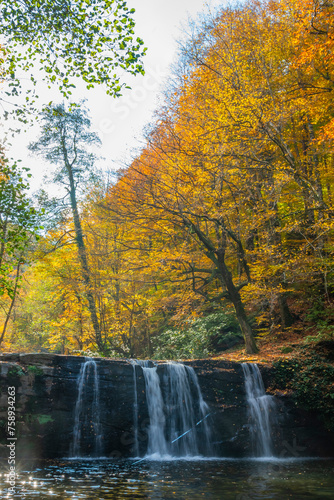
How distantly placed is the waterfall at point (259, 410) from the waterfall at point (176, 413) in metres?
1.20

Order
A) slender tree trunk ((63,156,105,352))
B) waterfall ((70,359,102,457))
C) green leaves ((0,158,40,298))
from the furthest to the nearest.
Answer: slender tree trunk ((63,156,105,352)), waterfall ((70,359,102,457)), green leaves ((0,158,40,298))

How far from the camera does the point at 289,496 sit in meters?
4.93

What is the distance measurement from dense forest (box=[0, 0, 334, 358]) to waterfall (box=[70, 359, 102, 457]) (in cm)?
285

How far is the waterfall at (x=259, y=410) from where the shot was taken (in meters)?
8.62

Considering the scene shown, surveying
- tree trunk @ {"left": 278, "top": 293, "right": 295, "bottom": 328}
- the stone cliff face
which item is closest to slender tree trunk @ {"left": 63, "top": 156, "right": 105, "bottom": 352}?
the stone cliff face

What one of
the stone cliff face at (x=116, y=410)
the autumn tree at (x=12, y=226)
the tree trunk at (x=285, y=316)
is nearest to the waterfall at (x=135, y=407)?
the stone cliff face at (x=116, y=410)

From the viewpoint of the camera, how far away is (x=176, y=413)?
8703mm

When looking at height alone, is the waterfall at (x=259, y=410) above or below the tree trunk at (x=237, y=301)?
below

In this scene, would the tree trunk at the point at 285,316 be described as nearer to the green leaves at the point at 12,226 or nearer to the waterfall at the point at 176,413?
the waterfall at the point at 176,413

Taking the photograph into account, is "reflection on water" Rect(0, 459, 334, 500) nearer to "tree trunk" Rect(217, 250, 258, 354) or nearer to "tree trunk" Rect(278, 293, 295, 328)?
"tree trunk" Rect(217, 250, 258, 354)

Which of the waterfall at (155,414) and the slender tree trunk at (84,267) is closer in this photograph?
the waterfall at (155,414)

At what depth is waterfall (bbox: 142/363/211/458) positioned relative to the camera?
328 inches

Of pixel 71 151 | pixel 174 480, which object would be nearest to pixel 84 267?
pixel 71 151

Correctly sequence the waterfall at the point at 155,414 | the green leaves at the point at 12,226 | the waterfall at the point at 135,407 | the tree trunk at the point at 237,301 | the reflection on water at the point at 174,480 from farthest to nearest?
1. the tree trunk at the point at 237,301
2. the waterfall at the point at 155,414
3. the waterfall at the point at 135,407
4. the green leaves at the point at 12,226
5. the reflection on water at the point at 174,480
